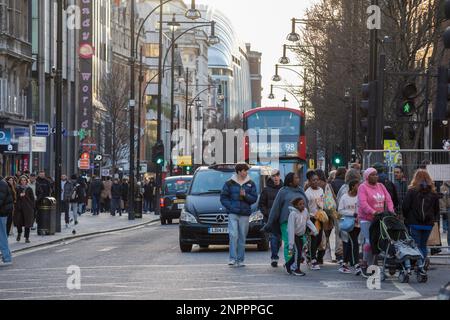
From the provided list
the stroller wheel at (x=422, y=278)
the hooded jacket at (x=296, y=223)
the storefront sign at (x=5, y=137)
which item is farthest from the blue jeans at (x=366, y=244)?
the storefront sign at (x=5, y=137)

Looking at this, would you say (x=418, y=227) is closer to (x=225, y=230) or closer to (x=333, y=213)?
(x=333, y=213)

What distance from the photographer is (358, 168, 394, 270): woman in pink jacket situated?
757 inches

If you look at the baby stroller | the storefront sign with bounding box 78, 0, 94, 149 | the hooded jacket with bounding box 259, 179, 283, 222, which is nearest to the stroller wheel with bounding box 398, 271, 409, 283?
the baby stroller

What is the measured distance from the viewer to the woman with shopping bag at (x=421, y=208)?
19.8 metres

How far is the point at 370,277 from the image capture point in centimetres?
1891

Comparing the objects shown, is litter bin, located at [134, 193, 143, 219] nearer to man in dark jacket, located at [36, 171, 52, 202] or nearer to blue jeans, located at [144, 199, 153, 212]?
blue jeans, located at [144, 199, 153, 212]

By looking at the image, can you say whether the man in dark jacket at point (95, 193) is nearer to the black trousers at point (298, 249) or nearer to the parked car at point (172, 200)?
the parked car at point (172, 200)

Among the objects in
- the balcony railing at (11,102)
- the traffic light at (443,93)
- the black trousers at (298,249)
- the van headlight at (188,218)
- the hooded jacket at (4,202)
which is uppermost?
the balcony railing at (11,102)

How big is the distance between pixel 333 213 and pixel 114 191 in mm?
33949

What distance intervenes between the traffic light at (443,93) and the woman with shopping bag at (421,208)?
2249 millimetres

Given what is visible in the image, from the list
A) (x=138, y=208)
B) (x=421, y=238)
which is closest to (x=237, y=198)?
(x=421, y=238)

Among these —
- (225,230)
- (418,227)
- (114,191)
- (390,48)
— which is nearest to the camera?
(418,227)

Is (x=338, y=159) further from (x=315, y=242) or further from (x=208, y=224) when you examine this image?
(x=315, y=242)
